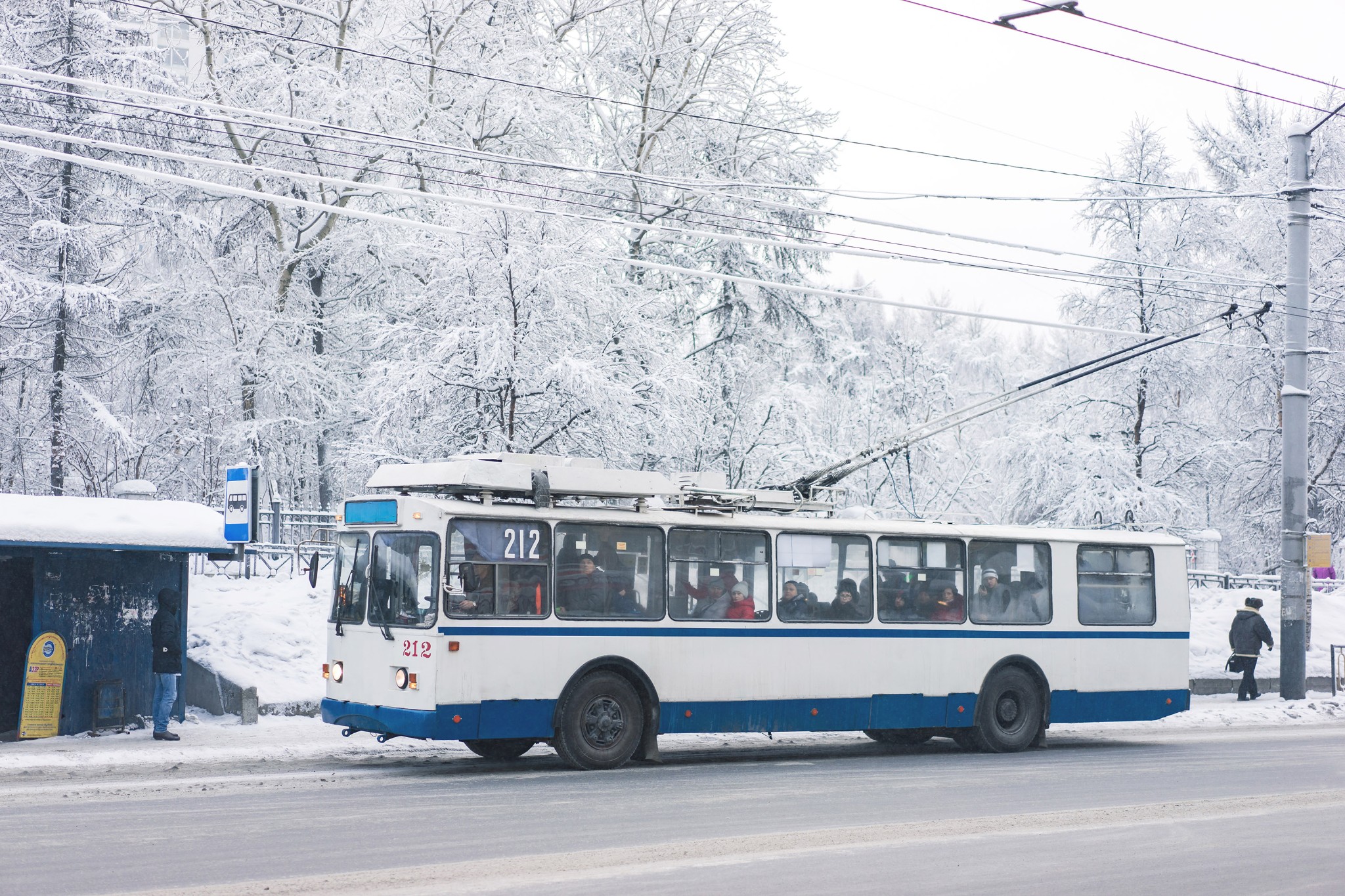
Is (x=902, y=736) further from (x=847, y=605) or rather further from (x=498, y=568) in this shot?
(x=498, y=568)

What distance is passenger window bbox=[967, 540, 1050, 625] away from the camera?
16.9 metres

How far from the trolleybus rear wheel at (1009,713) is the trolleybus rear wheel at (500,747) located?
214 inches

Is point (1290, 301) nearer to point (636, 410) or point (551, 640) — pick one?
point (636, 410)

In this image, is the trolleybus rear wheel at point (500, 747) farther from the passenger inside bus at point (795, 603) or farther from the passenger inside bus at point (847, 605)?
the passenger inside bus at point (847, 605)

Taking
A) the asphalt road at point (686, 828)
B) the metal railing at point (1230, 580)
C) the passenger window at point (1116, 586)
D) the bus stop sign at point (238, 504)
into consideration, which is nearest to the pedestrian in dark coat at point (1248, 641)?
the passenger window at point (1116, 586)

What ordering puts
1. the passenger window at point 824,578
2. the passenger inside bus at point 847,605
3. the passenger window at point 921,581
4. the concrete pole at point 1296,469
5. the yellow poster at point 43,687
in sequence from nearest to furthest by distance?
1. the yellow poster at point 43,687
2. the passenger window at point 824,578
3. the passenger inside bus at point 847,605
4. the passenger window at point 921,581
5. the concrete pole at point 1296,469

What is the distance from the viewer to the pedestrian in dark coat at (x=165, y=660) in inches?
605

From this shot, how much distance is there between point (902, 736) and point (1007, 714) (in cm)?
132

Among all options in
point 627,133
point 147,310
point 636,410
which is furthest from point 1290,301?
point 147,310

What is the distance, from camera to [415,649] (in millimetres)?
13305

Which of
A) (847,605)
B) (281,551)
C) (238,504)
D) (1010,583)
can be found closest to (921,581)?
(847,605)

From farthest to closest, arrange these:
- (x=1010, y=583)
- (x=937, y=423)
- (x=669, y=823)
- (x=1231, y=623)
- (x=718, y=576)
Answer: (x=1231, y=623), (x=937, y=423), (x=1010, y=583), (x=718, y=576), (x=669, y=823)

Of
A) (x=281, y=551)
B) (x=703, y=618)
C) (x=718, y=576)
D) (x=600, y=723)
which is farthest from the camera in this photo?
(x=281, y=551)

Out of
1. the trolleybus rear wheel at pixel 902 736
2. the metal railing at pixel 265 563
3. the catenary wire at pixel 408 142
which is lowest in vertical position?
the trolleybus rear wheel at pixel 902 736
